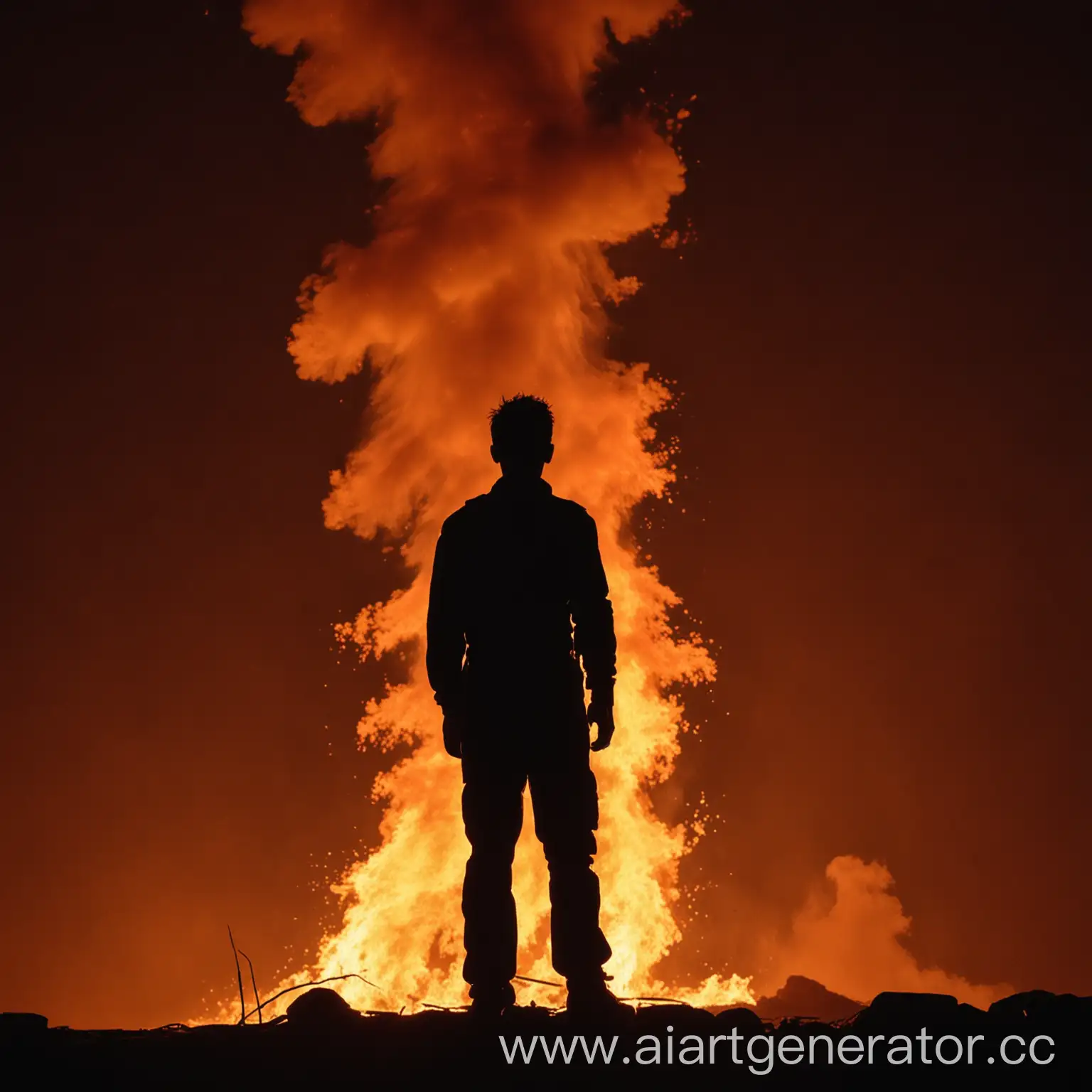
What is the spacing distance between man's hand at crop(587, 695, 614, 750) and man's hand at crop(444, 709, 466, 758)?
0.85 metres

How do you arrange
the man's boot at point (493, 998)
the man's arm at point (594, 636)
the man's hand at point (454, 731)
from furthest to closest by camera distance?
1. the man's arm at point (594, 636)
2. the man's hand at point (454, 731)
3. the man's boot at point (493, 998)

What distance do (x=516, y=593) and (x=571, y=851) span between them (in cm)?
168

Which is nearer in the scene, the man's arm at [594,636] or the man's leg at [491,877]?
the man's leg at [491,877]

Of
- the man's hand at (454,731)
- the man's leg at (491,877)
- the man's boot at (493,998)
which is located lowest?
the man's boot at (493,998)

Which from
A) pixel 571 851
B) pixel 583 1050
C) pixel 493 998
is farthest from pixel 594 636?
pixel 583 1050

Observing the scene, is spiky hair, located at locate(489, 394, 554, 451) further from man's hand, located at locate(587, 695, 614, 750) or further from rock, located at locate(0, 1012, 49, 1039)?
rock, located at locate(0, 1012, 49, 1039)

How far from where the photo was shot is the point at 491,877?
588 centimetres

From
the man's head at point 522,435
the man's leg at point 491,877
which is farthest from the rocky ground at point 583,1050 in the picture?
the man's head at point 522,435

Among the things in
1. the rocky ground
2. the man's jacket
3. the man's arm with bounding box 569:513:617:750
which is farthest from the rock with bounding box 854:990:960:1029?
the man's jacket

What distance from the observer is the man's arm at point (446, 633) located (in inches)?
248

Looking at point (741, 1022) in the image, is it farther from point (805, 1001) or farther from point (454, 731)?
point (805, 1001)

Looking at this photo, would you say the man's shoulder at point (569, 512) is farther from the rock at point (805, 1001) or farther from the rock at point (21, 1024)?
the rock at point (805, 1001)

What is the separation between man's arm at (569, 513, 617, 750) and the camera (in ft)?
20.9

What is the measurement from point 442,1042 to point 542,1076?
2.07ft
